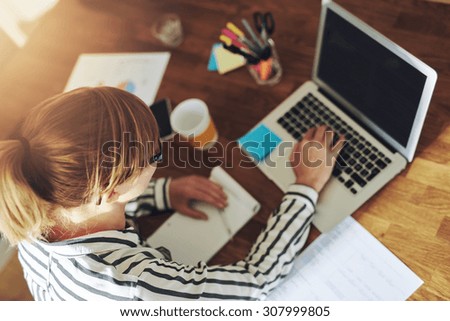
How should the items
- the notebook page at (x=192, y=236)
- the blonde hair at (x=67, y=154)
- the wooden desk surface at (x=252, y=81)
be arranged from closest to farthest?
the blonde hair at (x=67, y=154) < the wooden desk surface at (x=252, y=81) < the notebook page at (x=192, y=236)

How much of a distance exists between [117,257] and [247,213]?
34 centimetres

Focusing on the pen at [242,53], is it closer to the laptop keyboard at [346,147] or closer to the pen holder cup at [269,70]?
the pen holder cup at [269,70]

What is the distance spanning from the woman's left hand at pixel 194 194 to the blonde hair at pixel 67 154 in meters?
0.32

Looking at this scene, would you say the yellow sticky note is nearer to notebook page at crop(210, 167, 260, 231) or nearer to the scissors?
the scissors

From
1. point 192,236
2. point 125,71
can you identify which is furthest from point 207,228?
point 125,71

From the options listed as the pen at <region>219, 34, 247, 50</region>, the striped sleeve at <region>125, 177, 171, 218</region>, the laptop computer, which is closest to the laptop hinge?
the laptop computer

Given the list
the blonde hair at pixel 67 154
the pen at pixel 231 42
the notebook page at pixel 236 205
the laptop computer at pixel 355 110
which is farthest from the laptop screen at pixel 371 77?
the blonde hair at pixel 67 154

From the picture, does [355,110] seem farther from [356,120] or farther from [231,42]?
[231,42]

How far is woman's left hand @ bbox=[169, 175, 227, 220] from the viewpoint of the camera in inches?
44.1

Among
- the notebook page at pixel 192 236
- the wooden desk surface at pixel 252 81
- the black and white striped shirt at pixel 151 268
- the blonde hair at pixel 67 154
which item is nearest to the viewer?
the blonde hair at pixel 67 154

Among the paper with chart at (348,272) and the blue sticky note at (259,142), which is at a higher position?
the blue sticky note at (259,142)

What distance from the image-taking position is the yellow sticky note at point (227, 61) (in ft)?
4.27

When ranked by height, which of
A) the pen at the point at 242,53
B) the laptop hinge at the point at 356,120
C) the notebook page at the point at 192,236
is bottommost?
the notebook page at the point at 192,236
